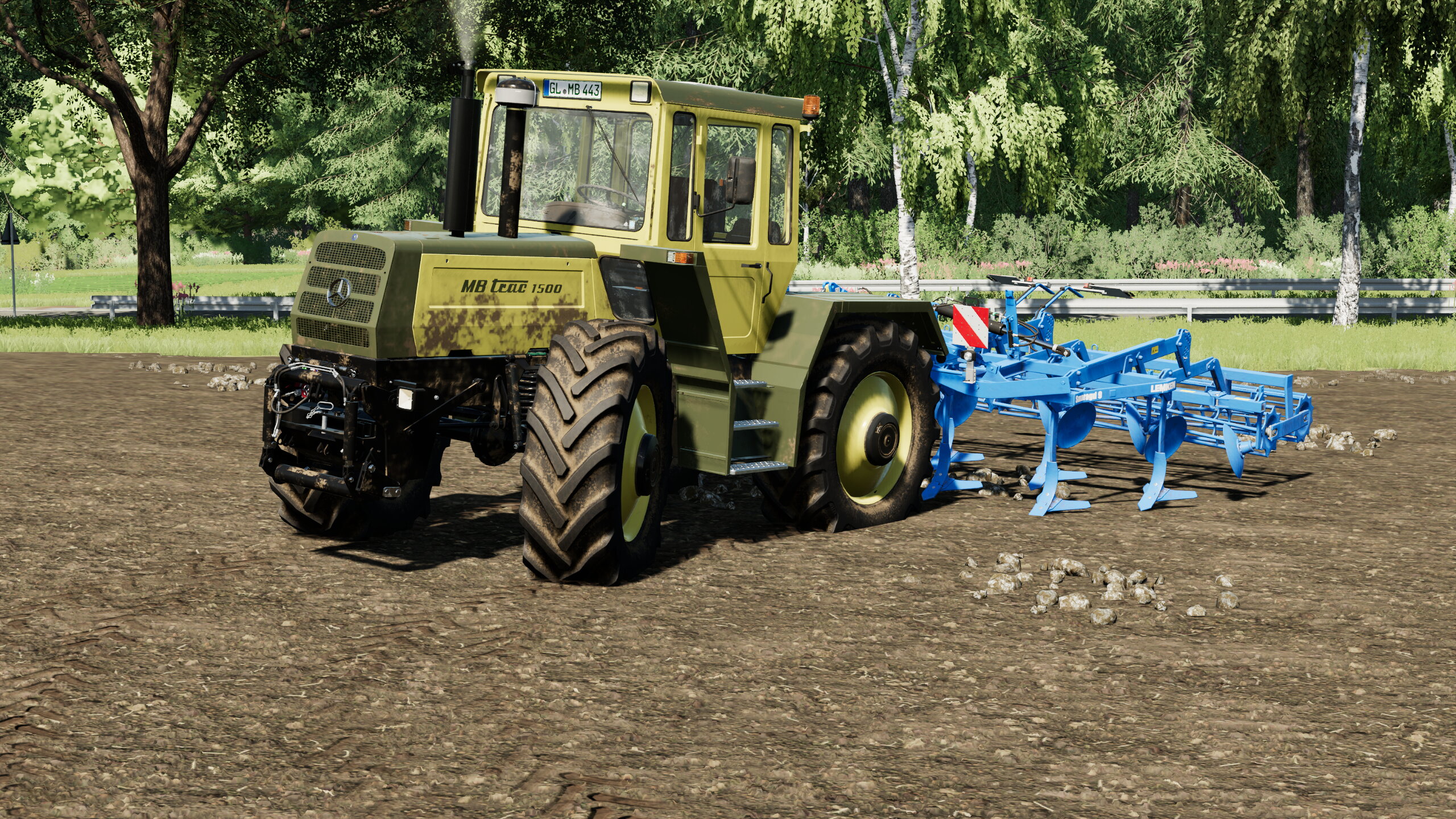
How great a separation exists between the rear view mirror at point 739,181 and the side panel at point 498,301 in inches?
38.8

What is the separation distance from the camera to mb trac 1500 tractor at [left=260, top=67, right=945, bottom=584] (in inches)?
291

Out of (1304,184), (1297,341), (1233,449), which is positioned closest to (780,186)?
(1233,449)

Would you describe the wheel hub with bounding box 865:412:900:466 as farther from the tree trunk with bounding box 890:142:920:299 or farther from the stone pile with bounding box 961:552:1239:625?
the tree trunk with bounding box 890:142:920:299

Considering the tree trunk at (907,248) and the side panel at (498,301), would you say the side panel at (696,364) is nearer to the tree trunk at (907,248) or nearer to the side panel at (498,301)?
the side panel at (498,301)

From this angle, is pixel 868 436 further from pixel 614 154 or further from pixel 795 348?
pixel 614 154

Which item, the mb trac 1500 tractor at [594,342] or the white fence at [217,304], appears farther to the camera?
the white fence at [217,304]

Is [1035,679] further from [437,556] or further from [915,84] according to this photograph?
[915,84]

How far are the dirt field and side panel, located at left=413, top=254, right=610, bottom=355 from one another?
1341 mm

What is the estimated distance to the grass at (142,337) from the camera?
A: 858 inches

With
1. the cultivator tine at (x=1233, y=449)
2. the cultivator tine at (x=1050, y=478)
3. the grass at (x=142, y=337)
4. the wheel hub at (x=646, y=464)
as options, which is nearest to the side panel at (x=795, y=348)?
the wheel hub at (x=646, y=464)

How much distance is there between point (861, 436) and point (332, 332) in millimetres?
3596

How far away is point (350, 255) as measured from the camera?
7676 millimetres

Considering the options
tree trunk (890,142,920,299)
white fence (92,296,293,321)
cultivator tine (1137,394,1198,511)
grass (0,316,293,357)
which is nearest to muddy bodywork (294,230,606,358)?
cultivator tine (1137,394,1198,511)

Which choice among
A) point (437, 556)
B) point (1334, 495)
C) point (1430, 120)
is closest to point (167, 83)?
point (437, 556)
